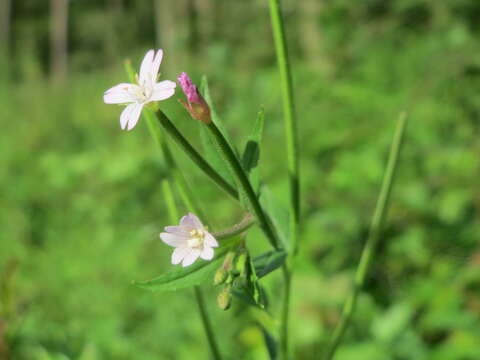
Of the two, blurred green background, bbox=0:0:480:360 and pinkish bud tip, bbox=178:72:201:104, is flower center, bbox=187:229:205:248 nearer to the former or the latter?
pinkish bud tip, bbox=178:72:201:104

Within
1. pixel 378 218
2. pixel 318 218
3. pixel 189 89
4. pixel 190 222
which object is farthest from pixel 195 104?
pixel 318 218

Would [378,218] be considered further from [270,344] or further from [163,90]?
[163,90]

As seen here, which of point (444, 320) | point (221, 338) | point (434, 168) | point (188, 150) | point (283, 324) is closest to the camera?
point (188, 150)

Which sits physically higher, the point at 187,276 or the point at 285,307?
the point at 187,276

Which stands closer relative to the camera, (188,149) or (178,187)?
(188,149)

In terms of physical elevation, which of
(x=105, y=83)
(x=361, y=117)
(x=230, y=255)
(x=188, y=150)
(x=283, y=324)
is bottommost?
(x=105, y=83)

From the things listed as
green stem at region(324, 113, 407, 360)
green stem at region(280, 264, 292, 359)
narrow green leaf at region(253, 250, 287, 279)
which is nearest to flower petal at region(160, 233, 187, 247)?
narrow green leaf at region(253, 250, 287, 279)

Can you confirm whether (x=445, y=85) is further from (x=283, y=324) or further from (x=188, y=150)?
(x=188, y=150)

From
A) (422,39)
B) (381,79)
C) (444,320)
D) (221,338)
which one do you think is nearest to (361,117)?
(381,79)
